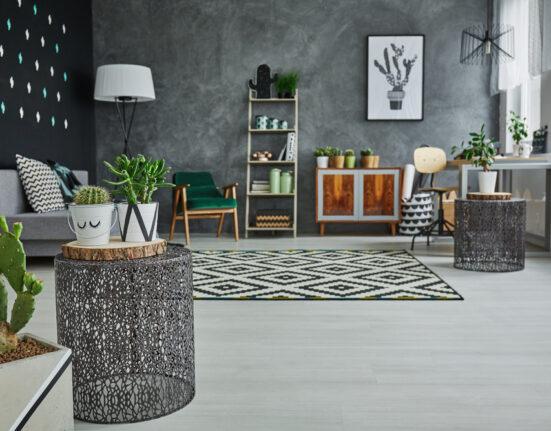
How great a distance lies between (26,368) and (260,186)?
4.99 meters

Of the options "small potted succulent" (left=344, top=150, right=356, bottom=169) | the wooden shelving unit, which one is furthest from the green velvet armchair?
"small potted succulent" (left=344, top=150, right=356, bottom=169)

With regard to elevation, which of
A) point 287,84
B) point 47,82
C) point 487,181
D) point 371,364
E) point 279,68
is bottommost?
point 371,364

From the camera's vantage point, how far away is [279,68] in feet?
21.0

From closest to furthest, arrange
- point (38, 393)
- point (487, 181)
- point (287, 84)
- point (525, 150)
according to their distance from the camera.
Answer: point (38, 393) → point (487, 181) → point (525, 150) → point (287, 84)

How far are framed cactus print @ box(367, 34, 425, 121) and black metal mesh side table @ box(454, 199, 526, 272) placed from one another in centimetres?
259

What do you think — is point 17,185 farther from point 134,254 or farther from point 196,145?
point 134,254

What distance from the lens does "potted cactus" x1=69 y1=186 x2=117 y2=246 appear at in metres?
1.63

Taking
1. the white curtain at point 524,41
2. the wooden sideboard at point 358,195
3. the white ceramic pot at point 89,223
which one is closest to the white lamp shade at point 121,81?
the wooden sideboard at point 358,195

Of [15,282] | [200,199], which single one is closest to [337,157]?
[200,199]

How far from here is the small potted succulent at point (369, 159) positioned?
6.11 m

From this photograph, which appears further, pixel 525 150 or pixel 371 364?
pixel 525 150

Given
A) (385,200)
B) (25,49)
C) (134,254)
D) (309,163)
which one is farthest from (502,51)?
(134,254)

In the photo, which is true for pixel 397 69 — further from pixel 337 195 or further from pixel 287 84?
pixel 337 195

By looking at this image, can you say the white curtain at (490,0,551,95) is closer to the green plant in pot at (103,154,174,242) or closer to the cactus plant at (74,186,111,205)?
the green plant in pot at (103,154,174,242)
